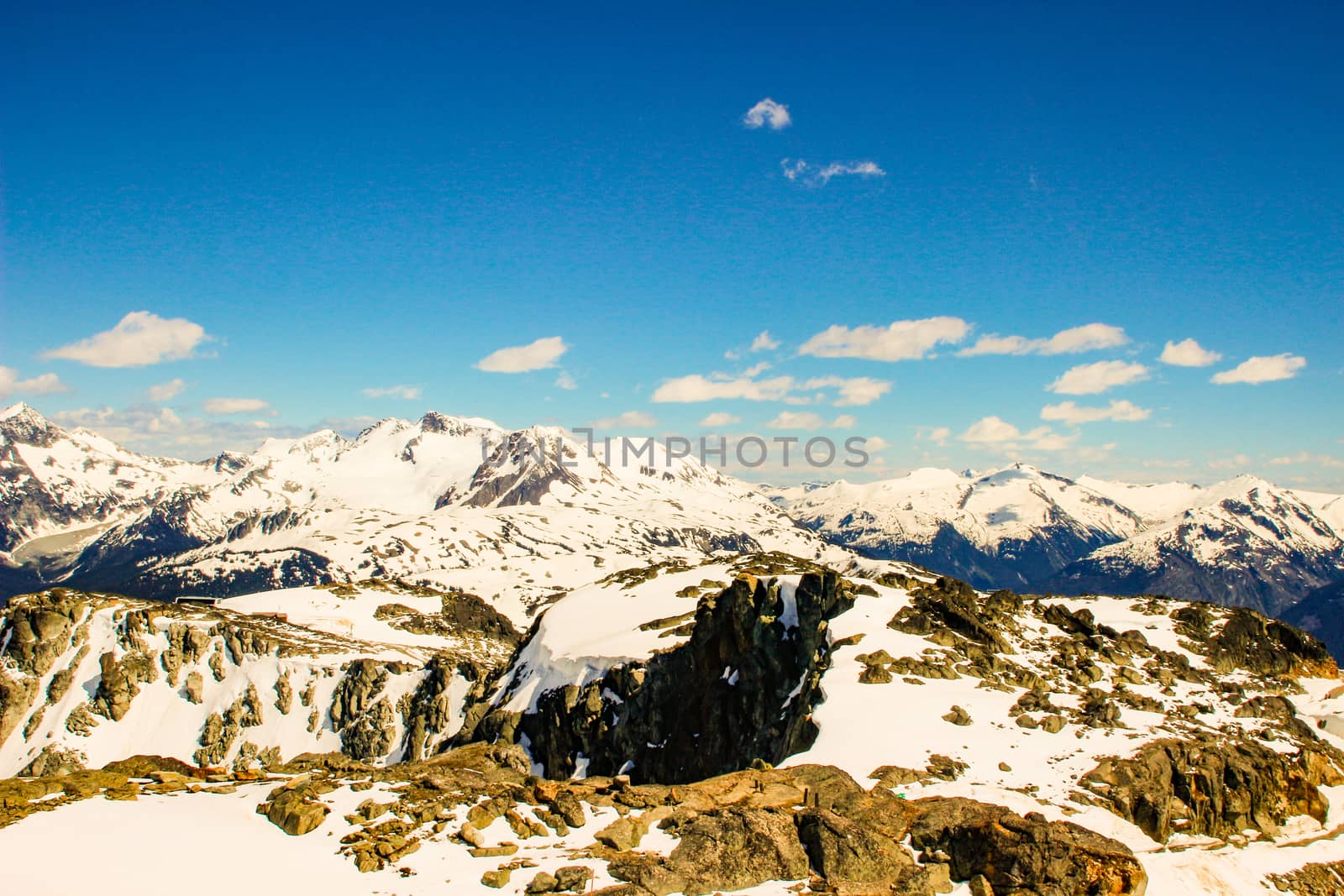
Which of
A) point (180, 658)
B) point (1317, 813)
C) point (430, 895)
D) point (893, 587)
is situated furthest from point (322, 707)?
point (1317, 813)

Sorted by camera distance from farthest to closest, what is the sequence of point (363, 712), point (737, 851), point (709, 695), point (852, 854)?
point (363, 712), point (709, 695), point (737, 851), point (852, 854)

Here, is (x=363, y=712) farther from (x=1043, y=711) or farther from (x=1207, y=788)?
(x=1207, y=788)

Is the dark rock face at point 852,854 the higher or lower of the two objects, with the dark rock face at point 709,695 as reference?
higher

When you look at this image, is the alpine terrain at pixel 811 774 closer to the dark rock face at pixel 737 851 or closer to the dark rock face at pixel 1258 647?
the dark rock face at pixel 737 851

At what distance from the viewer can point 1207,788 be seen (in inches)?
1277

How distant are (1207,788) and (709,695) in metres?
38.8

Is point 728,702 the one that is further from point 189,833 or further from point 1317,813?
point 189,833

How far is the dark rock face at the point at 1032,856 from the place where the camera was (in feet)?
68.4

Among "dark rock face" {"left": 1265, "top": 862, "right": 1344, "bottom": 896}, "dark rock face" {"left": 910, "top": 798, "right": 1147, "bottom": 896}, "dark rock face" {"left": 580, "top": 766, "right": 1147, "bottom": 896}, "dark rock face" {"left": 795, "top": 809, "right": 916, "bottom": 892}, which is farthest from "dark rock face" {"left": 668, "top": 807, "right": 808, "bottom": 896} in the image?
"dark rock face" {"left": 1265, "top": 862, "right": 1344, "bottom": 896}

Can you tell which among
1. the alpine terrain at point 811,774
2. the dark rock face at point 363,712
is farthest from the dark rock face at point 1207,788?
the dark rock face at point 363,712

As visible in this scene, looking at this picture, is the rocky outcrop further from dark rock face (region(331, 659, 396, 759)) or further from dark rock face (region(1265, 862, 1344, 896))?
dark rock face (region(331, 659, 396, 759))

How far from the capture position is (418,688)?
118062 mm

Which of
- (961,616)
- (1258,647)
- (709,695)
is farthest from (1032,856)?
(1258,647)

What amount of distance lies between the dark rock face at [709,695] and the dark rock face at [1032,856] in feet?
85.5
